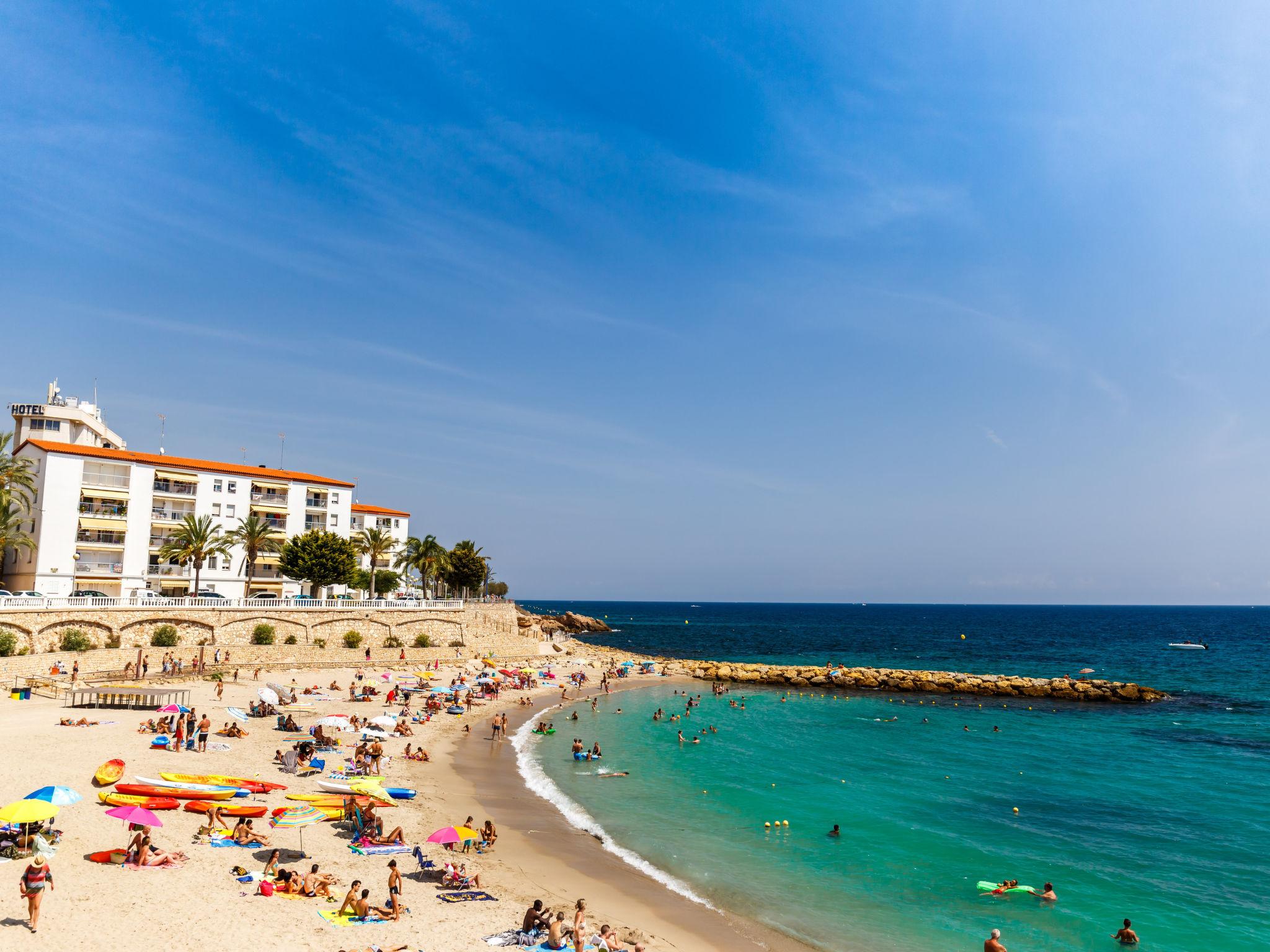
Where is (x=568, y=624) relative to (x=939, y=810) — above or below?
below

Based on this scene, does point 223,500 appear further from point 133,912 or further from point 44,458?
point 133,912

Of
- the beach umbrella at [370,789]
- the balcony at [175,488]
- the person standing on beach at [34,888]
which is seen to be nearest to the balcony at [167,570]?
the balcony at [175,488]

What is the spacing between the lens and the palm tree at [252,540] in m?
58.5

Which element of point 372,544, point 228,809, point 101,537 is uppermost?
point 372,544

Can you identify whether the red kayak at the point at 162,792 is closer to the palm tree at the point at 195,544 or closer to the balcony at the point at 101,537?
the palm tree at the point at 195,544

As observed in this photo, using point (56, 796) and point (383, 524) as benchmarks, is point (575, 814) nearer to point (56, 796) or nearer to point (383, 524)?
point (56, 796)

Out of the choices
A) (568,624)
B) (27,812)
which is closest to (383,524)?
(568,624)

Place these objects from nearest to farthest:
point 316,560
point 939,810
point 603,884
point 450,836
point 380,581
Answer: point 450,836 → point 603,884 → point 939,810 → point 316,560 → point 380,581

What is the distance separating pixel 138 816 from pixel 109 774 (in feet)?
21.8

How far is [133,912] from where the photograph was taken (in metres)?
15.2

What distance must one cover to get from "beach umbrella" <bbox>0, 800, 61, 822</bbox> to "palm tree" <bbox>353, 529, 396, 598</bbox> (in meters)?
51.7

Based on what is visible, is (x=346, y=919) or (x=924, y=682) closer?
(x=346, y=919)

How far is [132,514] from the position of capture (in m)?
58.2

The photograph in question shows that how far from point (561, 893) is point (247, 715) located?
22.7 meters
